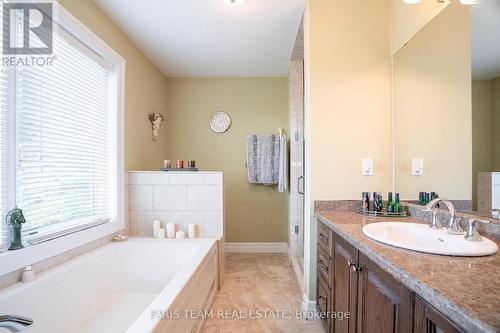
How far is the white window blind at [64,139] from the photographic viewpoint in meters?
1.37

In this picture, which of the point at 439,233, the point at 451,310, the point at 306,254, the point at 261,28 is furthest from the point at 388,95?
the point at 451,310

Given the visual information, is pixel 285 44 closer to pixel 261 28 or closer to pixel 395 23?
pixel 261 28

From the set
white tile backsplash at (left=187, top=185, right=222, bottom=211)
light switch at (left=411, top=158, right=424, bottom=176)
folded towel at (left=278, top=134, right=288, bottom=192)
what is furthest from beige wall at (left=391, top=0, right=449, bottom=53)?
white tile backsplash at (left=187, top=185, right=222, bottom=211)

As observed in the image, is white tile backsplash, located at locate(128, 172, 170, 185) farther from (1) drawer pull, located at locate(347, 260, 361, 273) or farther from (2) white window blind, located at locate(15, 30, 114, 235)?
(1) drawer pull, located at locate(347, 260, 361, 273)

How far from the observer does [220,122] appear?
3.38 meters

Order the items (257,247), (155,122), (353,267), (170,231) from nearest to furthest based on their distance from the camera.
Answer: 1. (353,267)
2. (170,231)
3. (155,122)
4. (257,247)

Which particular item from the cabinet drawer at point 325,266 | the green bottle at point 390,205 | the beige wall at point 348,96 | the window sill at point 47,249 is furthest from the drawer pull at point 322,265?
the window sill at point 47,249

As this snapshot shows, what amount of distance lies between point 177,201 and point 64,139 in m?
1.07

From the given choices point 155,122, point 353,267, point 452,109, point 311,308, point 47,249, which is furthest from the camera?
point 155,122

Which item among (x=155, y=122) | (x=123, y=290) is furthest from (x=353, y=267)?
(x=155, y=122)

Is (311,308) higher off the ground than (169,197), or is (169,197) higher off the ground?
(169,197)

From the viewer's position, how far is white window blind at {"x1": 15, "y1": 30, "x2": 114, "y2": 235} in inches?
53.8

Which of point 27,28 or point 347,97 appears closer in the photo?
point 27,28

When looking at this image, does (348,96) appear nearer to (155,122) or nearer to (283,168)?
(283,168)
